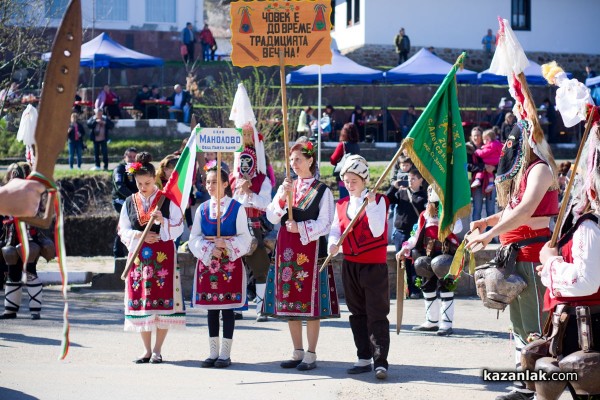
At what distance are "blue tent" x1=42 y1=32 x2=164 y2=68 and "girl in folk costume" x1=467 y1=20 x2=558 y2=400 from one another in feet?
75.4

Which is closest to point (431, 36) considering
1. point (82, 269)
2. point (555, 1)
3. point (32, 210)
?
point (555, 1)

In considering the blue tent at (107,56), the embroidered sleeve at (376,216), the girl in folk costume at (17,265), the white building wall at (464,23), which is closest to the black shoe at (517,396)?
the embroidered sleeve at (376,216)

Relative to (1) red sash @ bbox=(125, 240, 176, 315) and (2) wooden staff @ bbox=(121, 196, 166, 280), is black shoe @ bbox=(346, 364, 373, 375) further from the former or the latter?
(2) wooden staff @ bbox=(121, 196, 166, 280)

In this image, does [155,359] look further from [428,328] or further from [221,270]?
[428,328]

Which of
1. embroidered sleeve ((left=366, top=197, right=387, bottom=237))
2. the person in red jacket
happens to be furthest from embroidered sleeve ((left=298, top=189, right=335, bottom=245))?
the person in red jacket

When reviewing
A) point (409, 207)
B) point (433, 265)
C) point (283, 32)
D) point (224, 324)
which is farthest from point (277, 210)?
point (409, 207)

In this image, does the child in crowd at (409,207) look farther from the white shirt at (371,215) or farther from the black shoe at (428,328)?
the white shirt at (371,215)

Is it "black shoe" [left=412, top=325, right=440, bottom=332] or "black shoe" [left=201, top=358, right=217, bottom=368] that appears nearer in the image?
"black shoe" [left=201, top=358, right=217, bottom=368]

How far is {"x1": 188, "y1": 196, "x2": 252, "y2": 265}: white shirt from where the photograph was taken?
9164 mm

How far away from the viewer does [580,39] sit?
1692 inches

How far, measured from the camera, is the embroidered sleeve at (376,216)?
8688mm

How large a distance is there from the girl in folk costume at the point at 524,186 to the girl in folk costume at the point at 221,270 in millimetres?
2759

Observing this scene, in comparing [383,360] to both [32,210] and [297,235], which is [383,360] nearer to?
[297,235]

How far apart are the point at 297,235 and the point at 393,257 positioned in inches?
165
